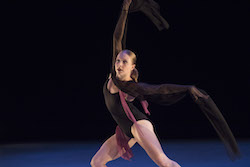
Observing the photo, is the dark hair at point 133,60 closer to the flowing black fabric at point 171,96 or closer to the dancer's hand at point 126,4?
the flowing black fabric at point 171,96

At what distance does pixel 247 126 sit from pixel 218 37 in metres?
1.66

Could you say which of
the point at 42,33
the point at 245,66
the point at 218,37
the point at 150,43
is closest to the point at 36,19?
the point at 42,33

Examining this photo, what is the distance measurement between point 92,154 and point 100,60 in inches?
77.4

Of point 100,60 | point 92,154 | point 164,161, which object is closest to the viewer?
point 164,161

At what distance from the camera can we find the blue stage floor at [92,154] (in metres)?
4.16

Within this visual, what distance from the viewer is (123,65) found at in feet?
8.56

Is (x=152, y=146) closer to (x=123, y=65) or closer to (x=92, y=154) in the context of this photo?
(x=123, y=65)

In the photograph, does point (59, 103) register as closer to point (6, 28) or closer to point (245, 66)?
point (6, 28)

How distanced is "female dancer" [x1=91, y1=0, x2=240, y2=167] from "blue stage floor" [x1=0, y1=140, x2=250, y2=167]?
1472 millimetres

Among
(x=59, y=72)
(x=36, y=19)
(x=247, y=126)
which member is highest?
(x=36, y=19)

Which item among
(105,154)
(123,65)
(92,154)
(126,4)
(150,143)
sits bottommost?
(92,154)

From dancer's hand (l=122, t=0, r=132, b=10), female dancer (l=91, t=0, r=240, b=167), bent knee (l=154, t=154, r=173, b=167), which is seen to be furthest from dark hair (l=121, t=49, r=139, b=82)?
bent knee (l=154, t=154, r=173, b=167)

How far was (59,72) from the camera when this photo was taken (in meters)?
6.41

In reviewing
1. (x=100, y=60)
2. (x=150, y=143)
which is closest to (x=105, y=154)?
(x=150, y=143)
